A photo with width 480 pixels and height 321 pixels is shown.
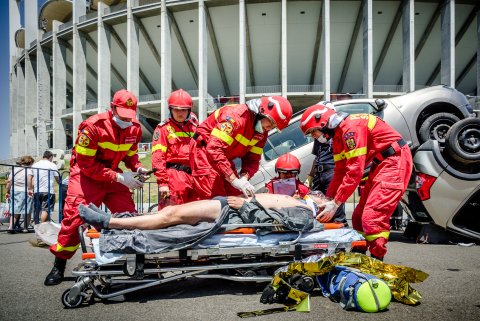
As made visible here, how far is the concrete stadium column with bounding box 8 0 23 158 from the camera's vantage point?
3916 cm

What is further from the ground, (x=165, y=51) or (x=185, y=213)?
(x=165, y=51)

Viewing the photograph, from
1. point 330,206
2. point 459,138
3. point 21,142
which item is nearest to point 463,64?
point 459,138

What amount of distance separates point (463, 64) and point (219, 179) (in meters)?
35.0

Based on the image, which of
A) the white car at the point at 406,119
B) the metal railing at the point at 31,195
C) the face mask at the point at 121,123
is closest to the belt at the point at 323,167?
the white car at the point at 406,119

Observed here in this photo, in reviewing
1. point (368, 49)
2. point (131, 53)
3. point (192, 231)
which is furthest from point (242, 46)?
point (192, 231)

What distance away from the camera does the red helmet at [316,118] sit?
3.56 meters

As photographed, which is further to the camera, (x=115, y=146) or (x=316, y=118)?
(x=115, y=146)

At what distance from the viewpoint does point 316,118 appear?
3.58 meters

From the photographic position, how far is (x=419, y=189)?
532cm

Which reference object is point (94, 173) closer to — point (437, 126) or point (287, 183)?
point (287, 183)

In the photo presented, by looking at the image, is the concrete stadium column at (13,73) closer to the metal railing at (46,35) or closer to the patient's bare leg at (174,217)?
the metal railing at (46,35)

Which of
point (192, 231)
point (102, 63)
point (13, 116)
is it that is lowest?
point (192, 231)

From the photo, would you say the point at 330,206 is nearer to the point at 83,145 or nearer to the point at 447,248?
the point at 83,145

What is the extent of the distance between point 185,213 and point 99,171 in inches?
47.1
